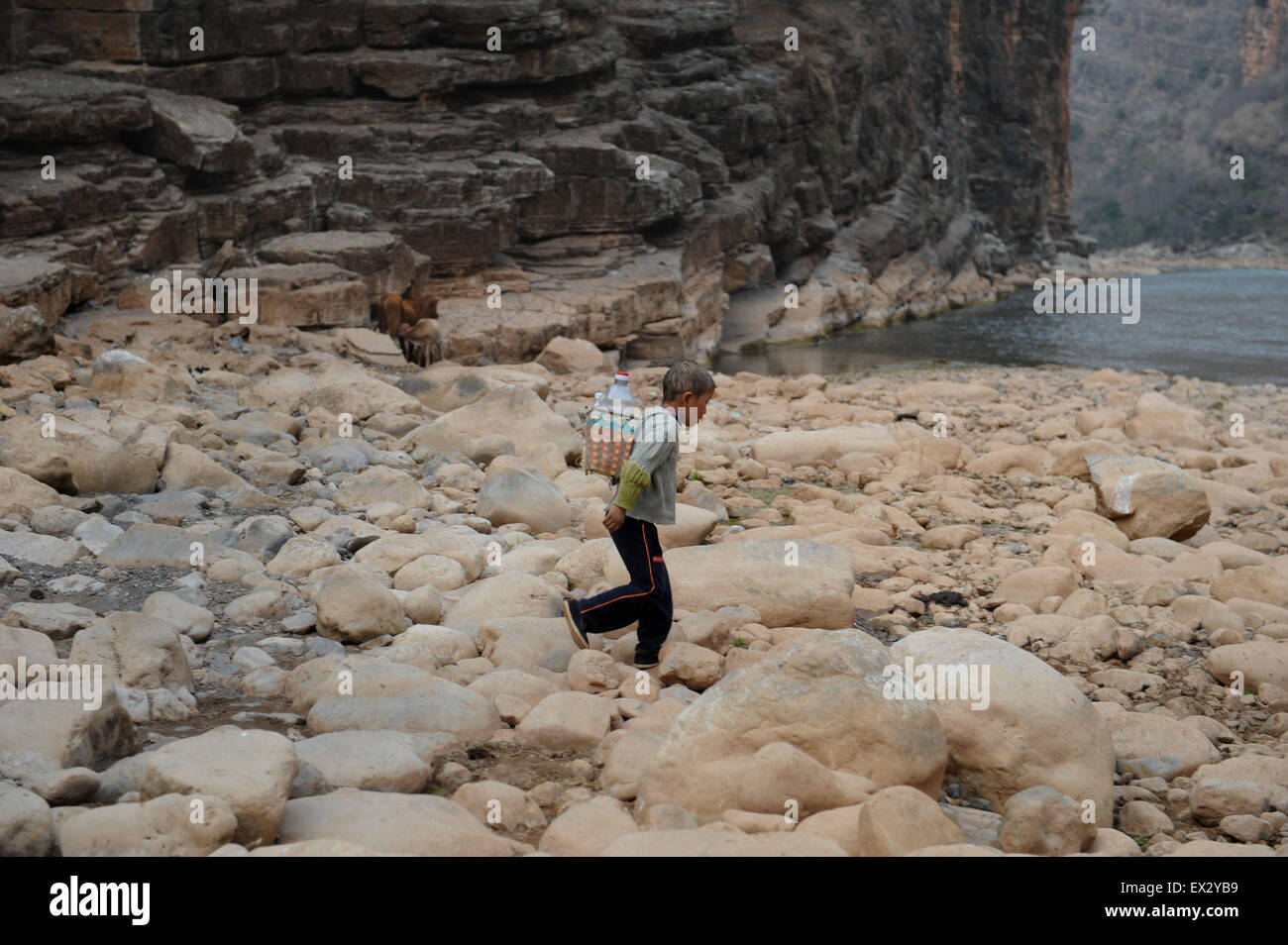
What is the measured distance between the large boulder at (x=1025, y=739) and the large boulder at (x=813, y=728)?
31 cm

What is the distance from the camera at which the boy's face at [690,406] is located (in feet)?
15.1

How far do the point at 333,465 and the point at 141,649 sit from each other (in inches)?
155

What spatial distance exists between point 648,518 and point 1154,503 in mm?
4538

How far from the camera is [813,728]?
12.1 ft

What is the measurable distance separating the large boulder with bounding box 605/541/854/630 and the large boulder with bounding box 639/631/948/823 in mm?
1661

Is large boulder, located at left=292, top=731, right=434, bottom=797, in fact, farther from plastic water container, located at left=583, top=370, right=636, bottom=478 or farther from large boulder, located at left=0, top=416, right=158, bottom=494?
large boulder, located at left=0, top=416, right=158, bottom=494

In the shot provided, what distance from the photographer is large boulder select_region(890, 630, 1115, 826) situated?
13.0 feet

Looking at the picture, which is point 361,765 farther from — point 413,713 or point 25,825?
point 25,825

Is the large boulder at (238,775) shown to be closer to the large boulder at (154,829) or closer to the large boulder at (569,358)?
the large boulder at (154,829)

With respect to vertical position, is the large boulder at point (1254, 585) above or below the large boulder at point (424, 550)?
below

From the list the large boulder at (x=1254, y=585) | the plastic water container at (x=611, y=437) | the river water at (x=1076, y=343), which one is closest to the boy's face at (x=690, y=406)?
the plastic water container at (x=611, y=437)

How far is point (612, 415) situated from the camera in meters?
4.70

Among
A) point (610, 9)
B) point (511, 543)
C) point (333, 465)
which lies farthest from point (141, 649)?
point (610, 9)

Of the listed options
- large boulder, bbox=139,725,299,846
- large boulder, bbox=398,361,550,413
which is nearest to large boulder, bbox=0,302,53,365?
large boulder, bbox=398,361,550,413
